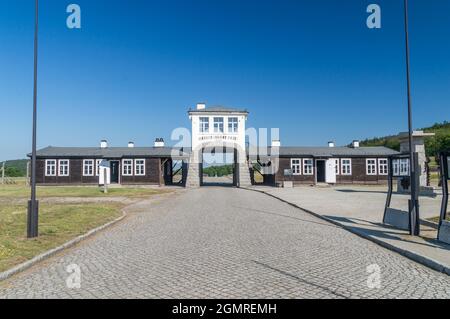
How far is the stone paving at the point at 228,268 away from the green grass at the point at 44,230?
635mm

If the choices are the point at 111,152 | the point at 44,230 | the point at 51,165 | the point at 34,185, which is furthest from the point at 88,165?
the point at 34,185

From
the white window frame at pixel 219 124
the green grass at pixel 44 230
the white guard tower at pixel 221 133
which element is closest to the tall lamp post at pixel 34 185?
the green grass at pixel 44 230

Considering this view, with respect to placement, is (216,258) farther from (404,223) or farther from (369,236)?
(404,223)

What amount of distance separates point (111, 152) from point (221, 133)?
44.5 feet

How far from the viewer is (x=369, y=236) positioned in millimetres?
10117

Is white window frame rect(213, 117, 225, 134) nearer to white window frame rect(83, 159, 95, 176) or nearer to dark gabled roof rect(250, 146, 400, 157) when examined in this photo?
dark gabled roof rect(250, 146, 400, 157)

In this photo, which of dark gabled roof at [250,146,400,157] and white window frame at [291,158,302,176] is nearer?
dark gabled roof at [250,146,400,157]

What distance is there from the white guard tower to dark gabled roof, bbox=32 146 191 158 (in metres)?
2.48

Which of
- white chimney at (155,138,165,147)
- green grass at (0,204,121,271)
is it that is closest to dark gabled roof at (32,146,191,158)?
white chimney at (155,138,165,147)

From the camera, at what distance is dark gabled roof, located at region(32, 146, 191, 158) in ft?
142

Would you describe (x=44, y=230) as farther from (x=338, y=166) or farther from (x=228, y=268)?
(x=338, y=166)

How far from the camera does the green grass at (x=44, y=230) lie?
7.93 m

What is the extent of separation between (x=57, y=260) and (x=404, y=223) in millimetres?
9584

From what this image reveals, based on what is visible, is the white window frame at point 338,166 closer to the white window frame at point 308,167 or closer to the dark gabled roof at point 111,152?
the white window frame at point 308,167
